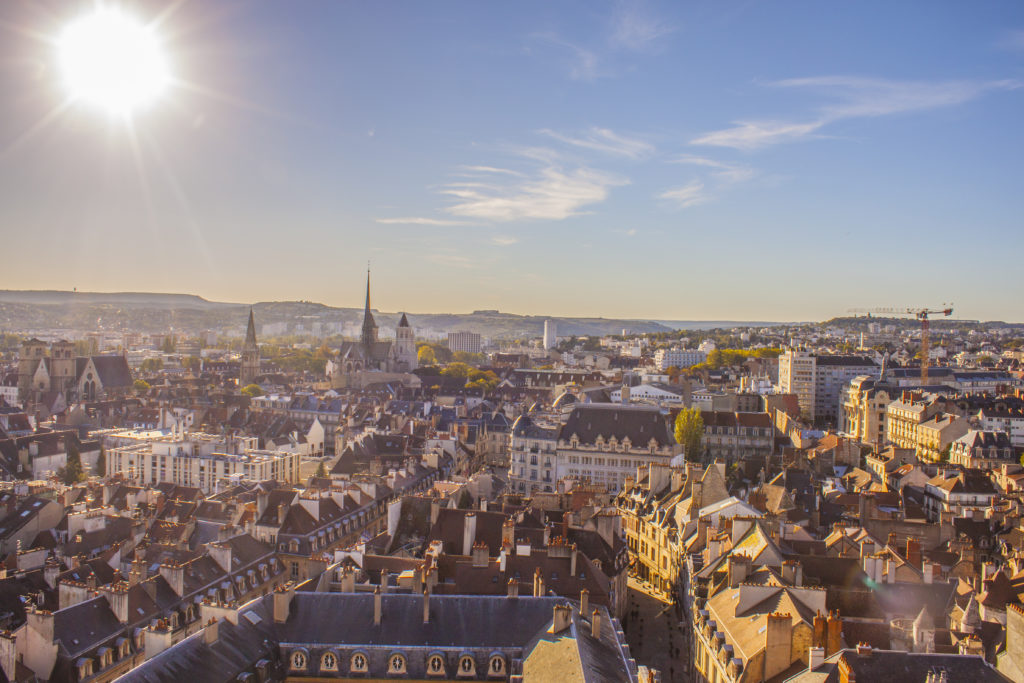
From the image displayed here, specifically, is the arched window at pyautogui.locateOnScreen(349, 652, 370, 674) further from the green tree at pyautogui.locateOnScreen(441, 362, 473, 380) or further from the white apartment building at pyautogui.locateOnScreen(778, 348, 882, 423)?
the green tree at pyautogui.locateOnScreen(441, 362, 473, 380)

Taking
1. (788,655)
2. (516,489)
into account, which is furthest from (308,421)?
(788,655)

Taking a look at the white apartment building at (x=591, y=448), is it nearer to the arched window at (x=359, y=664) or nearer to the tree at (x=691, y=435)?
the tree at (x=691, y=435)

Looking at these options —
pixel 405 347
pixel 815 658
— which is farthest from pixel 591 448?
pixel 405 347

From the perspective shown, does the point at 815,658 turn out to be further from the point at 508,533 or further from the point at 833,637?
the point at 508,533


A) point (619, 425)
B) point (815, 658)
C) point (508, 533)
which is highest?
point (619, 425)

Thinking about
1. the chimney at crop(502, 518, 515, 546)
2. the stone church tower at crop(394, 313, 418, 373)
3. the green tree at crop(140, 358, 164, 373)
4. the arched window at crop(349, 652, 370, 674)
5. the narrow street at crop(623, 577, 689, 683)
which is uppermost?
the stone church tower at crop(394, 313, 418, 373)

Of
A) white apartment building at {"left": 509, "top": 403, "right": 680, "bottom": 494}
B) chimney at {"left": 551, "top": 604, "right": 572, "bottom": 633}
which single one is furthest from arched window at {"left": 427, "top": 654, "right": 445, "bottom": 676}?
white apartment building at {"left": 509, "top": 403, "right": 680, "bottom": 494}
